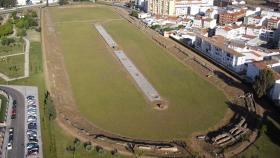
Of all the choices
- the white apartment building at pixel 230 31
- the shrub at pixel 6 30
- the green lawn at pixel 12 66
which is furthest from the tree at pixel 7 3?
the white apartment building at pixel 230 31

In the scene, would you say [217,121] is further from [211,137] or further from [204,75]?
[204,75]

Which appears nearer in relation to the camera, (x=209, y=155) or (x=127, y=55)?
(x=209, y=155)

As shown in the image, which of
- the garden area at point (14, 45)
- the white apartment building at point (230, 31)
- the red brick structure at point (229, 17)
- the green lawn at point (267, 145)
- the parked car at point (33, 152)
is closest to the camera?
the parked car at point (33, 152)

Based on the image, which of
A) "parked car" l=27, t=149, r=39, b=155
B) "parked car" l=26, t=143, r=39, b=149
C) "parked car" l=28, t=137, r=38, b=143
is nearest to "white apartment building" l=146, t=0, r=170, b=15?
"parked car" l=28, t=137, r=38, b=143

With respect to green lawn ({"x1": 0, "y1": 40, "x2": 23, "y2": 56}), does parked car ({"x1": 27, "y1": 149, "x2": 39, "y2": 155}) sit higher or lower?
lower

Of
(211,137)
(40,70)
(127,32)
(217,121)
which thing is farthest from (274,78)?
(127,32)

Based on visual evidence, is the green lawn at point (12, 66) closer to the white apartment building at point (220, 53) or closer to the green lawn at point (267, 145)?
the white apartment building at point (220, 53)

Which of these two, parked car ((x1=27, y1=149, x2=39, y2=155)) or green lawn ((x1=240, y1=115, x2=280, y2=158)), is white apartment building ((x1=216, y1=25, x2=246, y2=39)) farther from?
parked car ((x1=27, y1=149, x2=39, y2=155))
